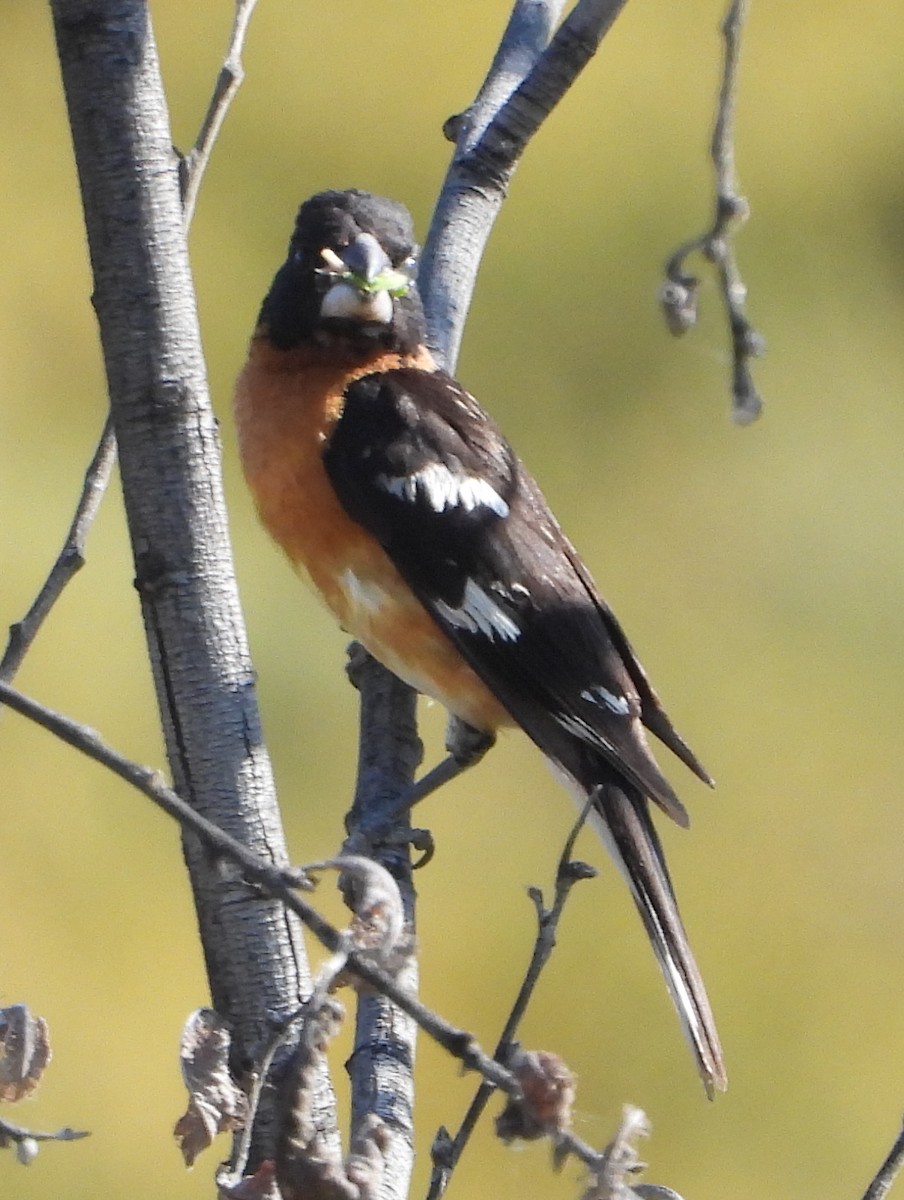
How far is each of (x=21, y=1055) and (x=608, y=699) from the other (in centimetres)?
131

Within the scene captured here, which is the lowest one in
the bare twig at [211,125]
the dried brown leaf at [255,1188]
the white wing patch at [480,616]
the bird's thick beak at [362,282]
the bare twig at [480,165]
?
the dried brown leaf at [255,1188]

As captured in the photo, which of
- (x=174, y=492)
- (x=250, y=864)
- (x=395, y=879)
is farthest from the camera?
(x=395, y=879)

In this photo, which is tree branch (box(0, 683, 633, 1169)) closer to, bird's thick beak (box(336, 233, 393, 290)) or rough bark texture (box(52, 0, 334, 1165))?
rough bark texture (box(52, 0, 334, 1165))

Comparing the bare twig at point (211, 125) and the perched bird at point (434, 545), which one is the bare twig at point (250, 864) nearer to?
the bare twig at point (211, 125)

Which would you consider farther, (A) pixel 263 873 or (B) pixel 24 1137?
(B) pixel 24 1137

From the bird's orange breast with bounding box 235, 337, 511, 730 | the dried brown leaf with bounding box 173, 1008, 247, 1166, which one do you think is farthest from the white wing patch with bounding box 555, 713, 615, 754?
the dried brown leaf with bounding box 173, 1008, 247, 1166

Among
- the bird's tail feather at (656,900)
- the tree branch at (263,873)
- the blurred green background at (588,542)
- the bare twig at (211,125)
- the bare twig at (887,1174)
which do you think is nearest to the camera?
the tree branch at (263,873)

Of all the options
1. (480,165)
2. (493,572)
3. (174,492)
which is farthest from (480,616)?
(174,492)

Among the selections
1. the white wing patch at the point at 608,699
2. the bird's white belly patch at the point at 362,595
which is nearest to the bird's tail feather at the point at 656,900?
the white wing patch at the point at 608,699

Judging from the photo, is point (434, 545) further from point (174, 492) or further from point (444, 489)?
point (174, 492)

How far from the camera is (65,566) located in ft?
5.33

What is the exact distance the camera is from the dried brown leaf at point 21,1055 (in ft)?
4.27

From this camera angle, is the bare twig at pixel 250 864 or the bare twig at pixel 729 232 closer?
the bare twig at pixel 250 864

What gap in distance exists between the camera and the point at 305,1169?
122cm
